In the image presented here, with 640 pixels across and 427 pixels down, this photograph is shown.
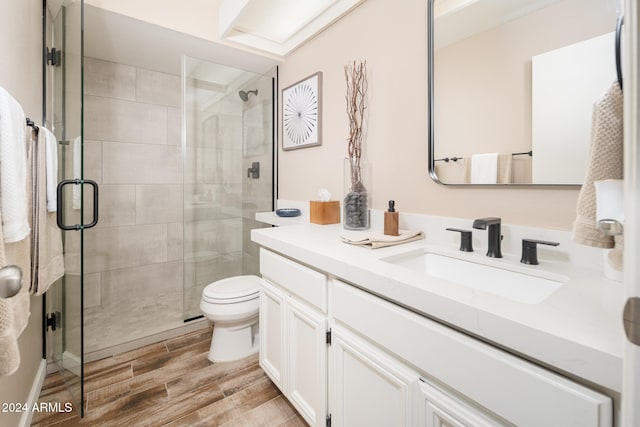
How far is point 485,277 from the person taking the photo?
3.23 ft

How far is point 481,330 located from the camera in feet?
1.90

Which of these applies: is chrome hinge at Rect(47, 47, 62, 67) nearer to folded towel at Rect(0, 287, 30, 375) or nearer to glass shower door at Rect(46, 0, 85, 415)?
glass shower door at Rect(46, 0, 85, 415)

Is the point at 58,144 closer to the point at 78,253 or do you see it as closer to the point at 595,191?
the point at 78,253

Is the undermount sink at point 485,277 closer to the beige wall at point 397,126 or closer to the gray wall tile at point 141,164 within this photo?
the beige wall at point 397,126

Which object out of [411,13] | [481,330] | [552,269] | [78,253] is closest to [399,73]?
[411,13]

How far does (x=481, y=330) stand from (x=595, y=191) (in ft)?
1.07

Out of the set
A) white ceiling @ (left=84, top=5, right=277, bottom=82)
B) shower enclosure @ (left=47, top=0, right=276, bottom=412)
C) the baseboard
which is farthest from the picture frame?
the baseboard

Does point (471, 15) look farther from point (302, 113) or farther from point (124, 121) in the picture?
point (124, 121)

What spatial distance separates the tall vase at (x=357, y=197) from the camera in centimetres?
149

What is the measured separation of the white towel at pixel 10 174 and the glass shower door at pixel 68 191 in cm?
40

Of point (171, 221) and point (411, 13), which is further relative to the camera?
point (171, 221)

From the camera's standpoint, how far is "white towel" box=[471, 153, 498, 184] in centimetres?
109

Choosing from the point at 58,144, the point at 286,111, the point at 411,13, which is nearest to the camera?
the point at 411,13

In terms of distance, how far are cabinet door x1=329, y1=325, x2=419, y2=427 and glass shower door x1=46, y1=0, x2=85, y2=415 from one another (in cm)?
122
